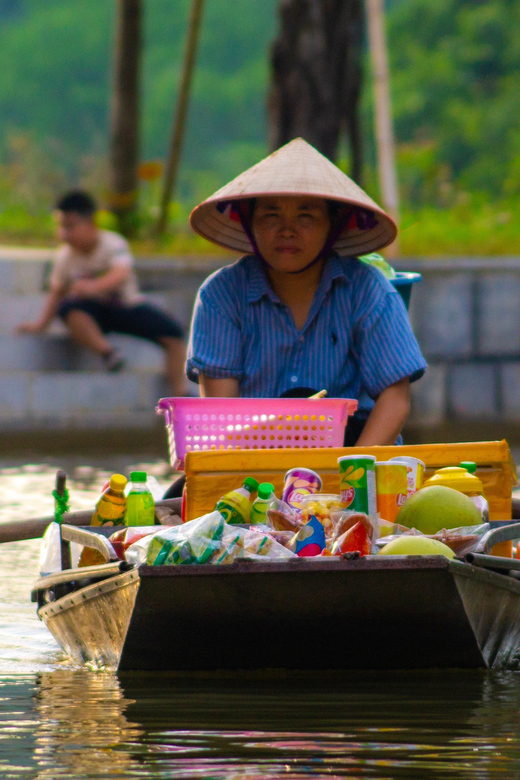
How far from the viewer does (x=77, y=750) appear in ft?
9.16

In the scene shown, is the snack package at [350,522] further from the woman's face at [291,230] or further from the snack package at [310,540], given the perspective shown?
the woman's face at [291,230]

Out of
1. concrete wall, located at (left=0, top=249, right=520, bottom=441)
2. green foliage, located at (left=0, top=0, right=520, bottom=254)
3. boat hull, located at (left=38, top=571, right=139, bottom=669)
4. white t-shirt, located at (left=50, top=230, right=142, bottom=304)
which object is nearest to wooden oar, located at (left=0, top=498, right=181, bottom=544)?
boat hull, located at (left=38, top=571, right=139, bottom=669)

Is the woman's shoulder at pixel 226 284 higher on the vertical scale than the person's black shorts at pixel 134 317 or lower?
higher

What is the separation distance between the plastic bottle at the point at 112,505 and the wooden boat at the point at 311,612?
455 mm

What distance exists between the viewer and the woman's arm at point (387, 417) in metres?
4.23

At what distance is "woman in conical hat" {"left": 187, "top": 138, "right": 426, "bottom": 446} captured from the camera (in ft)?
14.1

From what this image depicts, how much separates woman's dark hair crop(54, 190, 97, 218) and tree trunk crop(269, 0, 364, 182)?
227 cm

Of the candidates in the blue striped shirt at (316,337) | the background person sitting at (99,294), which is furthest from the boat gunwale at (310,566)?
the background person sitting at (99,294)

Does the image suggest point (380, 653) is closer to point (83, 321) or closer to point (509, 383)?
point (83, 321)

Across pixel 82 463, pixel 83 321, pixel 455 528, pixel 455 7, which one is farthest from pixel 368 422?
pixel 455 7

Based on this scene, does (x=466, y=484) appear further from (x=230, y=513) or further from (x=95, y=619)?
(x=95, y=619)

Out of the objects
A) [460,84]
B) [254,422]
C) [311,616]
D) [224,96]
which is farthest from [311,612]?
[224,96]

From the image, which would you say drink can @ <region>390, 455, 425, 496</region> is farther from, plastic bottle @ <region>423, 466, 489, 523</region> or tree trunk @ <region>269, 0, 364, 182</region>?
tree trunk @ <region>269, 0, 364, 182</region>

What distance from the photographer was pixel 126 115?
13.9 meters
